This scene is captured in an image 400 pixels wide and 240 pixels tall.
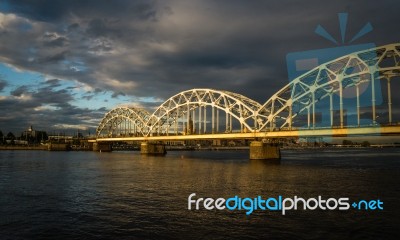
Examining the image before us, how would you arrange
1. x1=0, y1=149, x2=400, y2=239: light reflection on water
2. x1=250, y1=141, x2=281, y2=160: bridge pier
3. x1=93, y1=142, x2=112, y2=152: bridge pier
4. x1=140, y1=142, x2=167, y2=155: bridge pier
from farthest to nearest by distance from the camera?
x1=93, y1=142, x2=112, y2=152: bridge pier → x1=140, y1=142, x2=167, y2=155: bridge pier → x1=250, y1=141, x2=281, y2=160: bridge pier → x1=0, y1=149, x2=400, y2=239: light reflection on water

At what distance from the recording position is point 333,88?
71250 mm

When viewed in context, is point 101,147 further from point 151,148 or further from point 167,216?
point 167,216

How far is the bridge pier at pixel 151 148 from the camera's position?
124 metres

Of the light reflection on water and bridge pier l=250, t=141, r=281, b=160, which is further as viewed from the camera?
bridge pier l=250, t=141, r=281, b=160

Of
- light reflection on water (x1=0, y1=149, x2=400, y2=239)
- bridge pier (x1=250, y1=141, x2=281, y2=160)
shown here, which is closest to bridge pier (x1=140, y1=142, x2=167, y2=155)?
bridge pier (x1=250, y1=141, x2=281, y2=160)

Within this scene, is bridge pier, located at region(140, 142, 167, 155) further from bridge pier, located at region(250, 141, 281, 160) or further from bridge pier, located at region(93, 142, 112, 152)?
bridge pier, located at region(250, 141, 281, 160)

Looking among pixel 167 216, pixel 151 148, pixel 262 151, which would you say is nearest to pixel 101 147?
pixel 151 148

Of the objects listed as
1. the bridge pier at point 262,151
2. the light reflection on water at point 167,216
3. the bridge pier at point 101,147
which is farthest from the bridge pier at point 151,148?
the light reflection on water at point 167,216

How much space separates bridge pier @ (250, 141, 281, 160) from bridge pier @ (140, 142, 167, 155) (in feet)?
172

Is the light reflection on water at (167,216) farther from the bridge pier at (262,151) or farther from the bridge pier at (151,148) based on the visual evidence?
the bridge pier at (151,148)

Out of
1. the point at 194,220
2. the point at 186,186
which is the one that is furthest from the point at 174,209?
the point at 186,186

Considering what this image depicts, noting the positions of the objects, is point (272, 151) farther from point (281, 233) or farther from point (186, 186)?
point (281, 233)

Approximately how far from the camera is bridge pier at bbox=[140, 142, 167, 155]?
123600 millimetres

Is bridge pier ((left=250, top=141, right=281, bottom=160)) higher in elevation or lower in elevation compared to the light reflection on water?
higher
